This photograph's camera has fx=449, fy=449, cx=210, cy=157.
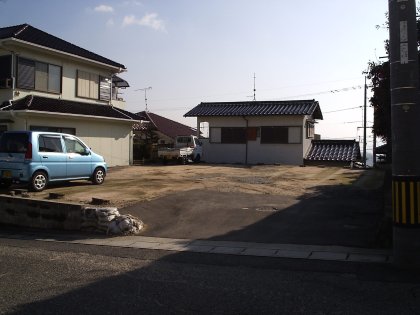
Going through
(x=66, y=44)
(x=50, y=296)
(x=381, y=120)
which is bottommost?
(x=50, y=296)

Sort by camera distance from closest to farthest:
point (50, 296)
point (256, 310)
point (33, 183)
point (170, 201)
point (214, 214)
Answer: point (256, 310)
point (50, 296)
point (214, 214)
point (170, 201)
point (33, 183)

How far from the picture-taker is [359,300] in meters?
4.91

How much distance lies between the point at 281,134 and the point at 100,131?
12.2 m

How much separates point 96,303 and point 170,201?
7175 mm

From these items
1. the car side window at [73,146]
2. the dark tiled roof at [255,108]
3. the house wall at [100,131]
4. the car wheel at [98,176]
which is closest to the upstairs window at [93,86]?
the house wall at [100,131]

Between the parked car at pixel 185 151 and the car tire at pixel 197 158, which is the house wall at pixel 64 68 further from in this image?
the car tire at pixel 197 158

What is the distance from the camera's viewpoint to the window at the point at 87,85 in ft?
76.9

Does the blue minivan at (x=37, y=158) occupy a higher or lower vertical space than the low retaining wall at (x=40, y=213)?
higher

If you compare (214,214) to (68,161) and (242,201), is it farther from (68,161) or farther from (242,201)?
(68,161)

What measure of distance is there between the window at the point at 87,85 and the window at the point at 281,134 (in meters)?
11.5

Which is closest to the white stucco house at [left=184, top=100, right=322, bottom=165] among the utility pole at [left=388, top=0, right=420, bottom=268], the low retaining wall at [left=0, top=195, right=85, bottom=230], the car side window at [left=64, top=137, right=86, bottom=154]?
the car side window at [left=64, top=137, right=86, bottom=154]

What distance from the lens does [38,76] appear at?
20.9 m

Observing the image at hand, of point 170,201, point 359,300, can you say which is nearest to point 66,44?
point 170,201

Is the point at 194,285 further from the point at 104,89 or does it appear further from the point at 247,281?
the point at 104,89
